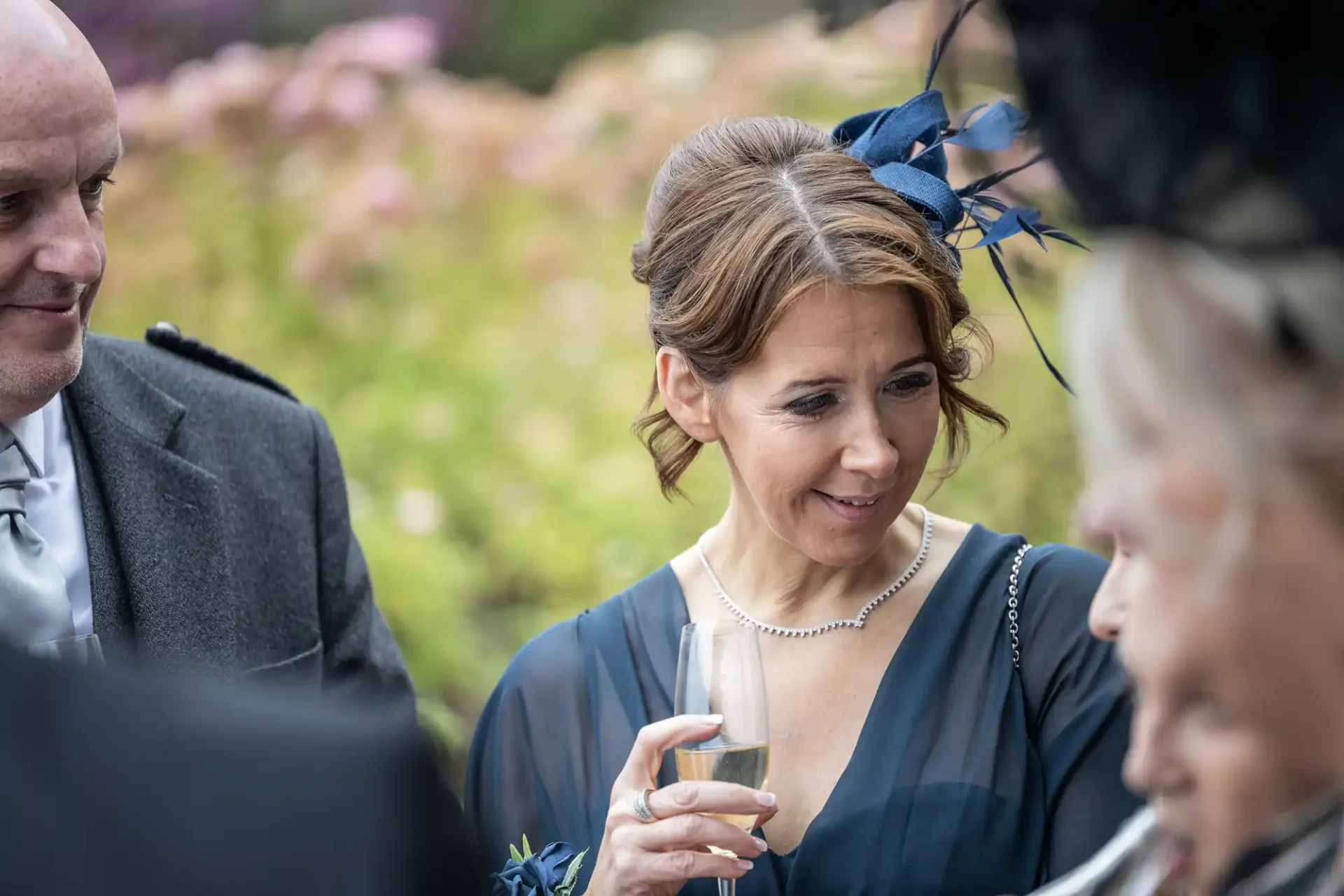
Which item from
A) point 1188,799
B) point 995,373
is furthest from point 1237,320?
point 995,373

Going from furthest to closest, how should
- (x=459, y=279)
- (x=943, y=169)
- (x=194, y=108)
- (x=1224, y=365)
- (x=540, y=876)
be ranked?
(x=459, y=279) < (x=194, y=108) < (x=943, y=169) < (x=540, y=876) < (x=1224, y=365)

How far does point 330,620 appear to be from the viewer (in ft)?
10.1

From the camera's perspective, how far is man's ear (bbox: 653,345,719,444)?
112 inches

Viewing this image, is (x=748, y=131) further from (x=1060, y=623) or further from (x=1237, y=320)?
(x=1237, y=320)

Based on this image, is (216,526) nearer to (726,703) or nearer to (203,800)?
(726,703)

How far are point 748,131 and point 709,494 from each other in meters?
2.72

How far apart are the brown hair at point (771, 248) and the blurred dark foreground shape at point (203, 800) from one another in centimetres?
183

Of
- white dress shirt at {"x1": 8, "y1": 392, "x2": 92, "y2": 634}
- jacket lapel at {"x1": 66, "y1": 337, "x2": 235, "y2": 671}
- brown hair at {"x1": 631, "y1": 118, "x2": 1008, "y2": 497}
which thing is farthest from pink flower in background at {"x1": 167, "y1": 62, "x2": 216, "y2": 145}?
brown hair at {"x1": 631, "y1": 118, "x2": 1008, "y2": 497}

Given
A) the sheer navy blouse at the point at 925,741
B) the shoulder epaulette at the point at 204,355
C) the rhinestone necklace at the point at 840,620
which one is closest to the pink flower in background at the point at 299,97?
the shoulder epaulette at the point at 204,355

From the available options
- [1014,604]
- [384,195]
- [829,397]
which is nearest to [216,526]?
[829,397]

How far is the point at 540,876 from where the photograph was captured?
2402mm

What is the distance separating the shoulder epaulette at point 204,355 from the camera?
10.3 ft

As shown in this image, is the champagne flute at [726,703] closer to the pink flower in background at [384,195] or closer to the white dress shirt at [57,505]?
the white dress shirt at [57,505]

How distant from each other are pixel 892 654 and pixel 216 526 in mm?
1367
